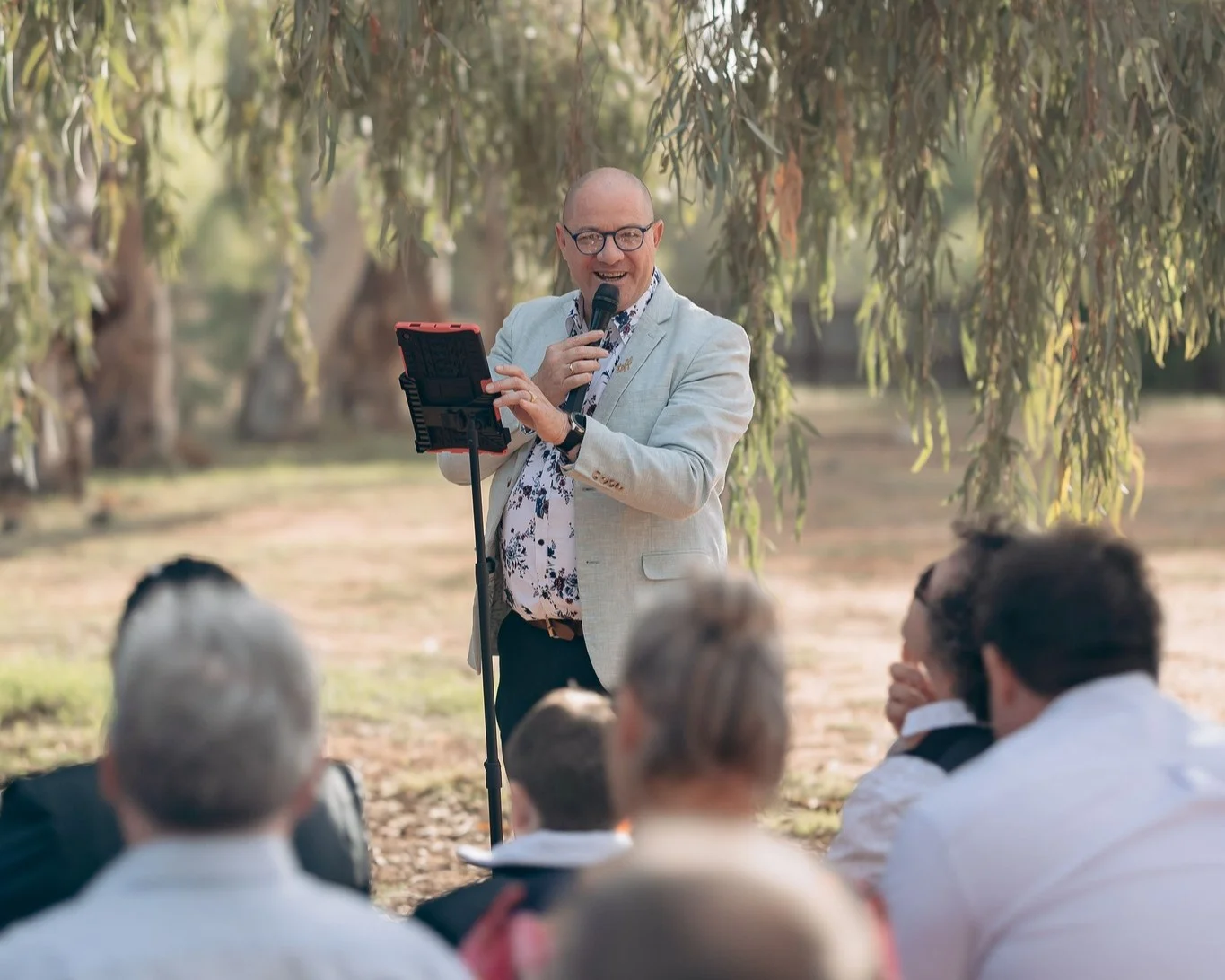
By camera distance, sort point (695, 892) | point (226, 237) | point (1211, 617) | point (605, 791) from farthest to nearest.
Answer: point (226, 237)
point (1211, 617)
point (605, 791)
point (695, 892)

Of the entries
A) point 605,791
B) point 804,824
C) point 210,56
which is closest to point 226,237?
point 210,56

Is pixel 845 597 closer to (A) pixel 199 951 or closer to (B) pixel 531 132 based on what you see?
(B) pixel 531 132

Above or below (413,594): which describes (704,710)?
above

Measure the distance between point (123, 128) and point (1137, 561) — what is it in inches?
220

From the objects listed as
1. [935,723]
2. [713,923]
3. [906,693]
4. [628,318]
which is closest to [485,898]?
[935,723]

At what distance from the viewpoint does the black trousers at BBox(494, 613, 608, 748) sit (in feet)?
13.7

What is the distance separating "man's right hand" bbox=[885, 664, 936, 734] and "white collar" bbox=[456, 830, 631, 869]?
33.2 inches

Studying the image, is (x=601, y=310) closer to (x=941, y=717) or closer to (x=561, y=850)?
(x=941, y=717)

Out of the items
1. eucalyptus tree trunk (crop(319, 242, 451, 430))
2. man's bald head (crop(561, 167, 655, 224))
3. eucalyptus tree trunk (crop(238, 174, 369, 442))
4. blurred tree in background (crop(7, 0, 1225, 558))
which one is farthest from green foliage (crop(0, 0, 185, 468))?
eucalyptus tree trunk (crop(319, 242, 451, 430))

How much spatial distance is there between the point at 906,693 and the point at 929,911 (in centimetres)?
87

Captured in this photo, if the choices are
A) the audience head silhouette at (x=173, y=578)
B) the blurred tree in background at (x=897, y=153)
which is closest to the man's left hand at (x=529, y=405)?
the audience head silhouette at (x=173, y=578)

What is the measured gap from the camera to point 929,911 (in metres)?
2.30

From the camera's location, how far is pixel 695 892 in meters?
1.38

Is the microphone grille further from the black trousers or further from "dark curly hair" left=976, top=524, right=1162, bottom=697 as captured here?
"dark curly hair" left=976, top=524, right=1162, bottom=697
